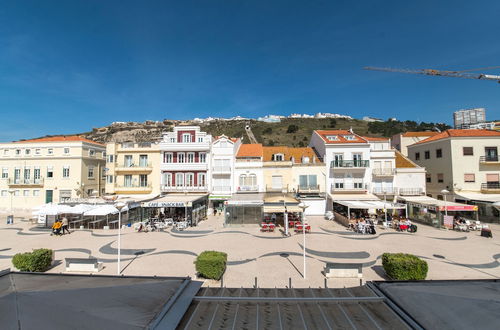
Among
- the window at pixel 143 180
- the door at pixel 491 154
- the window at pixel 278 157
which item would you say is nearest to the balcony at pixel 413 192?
the door at pixel 491 154

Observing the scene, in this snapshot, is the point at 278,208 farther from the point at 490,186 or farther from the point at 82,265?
the point at 490,186

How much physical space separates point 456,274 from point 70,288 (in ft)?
54.4

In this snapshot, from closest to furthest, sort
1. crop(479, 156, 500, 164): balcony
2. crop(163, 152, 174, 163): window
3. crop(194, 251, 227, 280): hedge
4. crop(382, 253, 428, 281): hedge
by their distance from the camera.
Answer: crop(382, 253, 428, 281): hedge → crop(194, 251, 227, 280): hedge → crop(479, 156, 500, 164): balcony → crop(163, 152, 174, 163): window

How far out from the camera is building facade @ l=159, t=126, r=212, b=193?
30.7m

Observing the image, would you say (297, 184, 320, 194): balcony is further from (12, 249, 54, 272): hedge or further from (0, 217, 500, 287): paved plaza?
(12, 249, 54, 272): hedge

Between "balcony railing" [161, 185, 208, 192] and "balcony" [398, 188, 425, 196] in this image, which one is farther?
"balcony railing" [161, 185, 208, 192]

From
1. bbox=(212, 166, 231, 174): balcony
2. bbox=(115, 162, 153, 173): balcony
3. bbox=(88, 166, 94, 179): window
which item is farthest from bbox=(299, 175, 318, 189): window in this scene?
bbox=(88, 166, 94, 179): window

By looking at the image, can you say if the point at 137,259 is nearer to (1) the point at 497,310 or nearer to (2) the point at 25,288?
(2) the point at 25,288

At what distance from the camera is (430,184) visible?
3444 cm

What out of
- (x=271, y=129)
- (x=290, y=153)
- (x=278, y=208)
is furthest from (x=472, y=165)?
(x=271, y=129)

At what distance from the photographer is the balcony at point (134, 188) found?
3108 cm

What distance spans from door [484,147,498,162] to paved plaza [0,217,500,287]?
10113mm

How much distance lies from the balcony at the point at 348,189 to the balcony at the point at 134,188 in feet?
79.1

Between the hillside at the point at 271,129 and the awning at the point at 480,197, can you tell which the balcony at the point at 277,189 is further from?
the hillside at the point at 271,129
